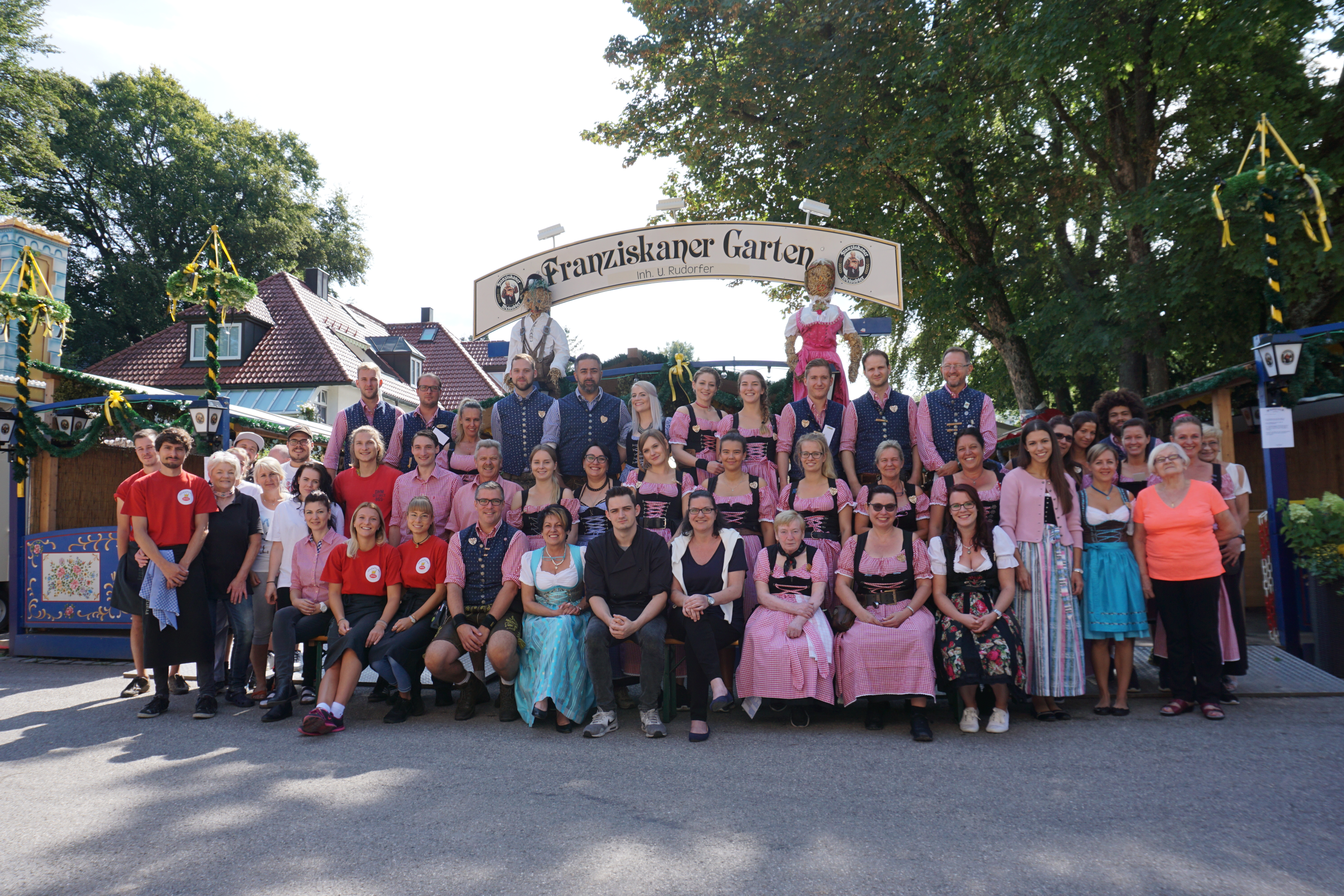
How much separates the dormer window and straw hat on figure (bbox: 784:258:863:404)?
22.0 meters

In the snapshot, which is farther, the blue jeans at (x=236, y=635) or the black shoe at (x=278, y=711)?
the blue jeans at (x=236, y=635)

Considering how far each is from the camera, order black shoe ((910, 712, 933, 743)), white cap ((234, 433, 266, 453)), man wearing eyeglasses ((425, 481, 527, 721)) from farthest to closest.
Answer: white cap ((234, 433, 266, 453)) → man wearing eyeglasses ((425, 481, 527, 721)) → black shoe ((910, 712, 933, 743))

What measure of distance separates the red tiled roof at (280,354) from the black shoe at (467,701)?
1762 centimetres

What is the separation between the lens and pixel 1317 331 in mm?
6559

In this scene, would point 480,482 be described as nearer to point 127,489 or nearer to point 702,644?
point 702,644

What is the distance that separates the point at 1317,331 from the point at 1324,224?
112 cm

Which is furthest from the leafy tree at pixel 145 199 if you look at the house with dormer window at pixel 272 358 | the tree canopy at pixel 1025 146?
the tree canopy at pixel 1025 146

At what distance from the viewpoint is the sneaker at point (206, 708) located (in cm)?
559

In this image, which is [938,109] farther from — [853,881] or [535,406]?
[853,881]

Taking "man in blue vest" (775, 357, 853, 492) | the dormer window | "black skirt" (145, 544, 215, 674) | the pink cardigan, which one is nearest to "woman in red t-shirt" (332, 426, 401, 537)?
"black skirt" (145, 544, 215, 674)

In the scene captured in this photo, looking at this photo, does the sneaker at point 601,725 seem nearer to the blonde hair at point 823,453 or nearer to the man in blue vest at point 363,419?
the blonde hair at point 823,453

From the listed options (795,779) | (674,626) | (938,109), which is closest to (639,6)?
(938,109)

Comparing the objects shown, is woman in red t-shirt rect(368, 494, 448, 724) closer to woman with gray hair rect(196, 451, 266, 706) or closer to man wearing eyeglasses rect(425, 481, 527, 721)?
man wearing eyeglasses rect(425, 481, 527, 721)

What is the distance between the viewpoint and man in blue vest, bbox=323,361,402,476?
6832 mm
